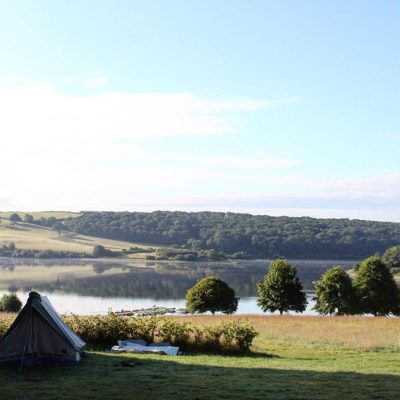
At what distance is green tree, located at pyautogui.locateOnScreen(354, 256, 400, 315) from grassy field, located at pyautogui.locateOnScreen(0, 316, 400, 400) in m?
27.7

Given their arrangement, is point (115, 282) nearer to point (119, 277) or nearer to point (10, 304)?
point (119, 277)

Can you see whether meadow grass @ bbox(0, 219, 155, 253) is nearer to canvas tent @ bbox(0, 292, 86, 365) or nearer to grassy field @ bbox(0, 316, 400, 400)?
grassy field @ bbox(0, 316, 400, 400)

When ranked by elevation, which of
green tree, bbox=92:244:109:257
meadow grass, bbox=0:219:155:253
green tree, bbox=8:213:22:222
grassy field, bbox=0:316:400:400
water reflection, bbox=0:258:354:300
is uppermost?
green tree, bbox=8:213:22:222

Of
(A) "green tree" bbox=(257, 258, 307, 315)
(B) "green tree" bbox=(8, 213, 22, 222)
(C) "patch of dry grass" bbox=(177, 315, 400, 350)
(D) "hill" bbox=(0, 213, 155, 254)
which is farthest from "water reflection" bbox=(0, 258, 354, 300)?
(C) "patch of dry grass" bbox=(177, 315, 400, 350)

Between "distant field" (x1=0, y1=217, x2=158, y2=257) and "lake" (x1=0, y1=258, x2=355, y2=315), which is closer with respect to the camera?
"lake" (x1=0, y1=258, x2=355, y2=315)

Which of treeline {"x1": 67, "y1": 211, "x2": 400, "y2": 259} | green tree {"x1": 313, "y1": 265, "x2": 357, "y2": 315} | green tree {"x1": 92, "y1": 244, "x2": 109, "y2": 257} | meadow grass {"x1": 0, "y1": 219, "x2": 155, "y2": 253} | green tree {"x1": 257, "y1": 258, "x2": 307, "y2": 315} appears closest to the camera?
green tree {"x1": 257, "y1": 258, "x2": 307, "y2": 315}

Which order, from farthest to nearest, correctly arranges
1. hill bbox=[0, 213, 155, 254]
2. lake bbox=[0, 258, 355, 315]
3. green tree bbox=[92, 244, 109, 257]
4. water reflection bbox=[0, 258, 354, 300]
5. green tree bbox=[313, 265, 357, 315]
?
hill bbox=[0, 213, 155, 254] → green tree bbox=[92, 244, 109, 257] → water reflection bbox=[0, 258, 354, 300] → lake bbox=[0, 258, 355, 315] → green tree bbox=[313, 265, 357, 315]

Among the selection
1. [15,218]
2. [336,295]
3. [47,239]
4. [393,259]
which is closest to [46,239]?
[47,239]

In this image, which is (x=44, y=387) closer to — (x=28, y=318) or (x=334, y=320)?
(x=28, y=318)

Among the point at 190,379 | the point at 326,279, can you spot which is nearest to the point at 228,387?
the point at 190,379

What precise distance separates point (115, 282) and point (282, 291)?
57161 millimetres

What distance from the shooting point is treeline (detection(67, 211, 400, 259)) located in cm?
17075

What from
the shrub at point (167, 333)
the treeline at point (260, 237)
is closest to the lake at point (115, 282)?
the treeline at point (260, 237)

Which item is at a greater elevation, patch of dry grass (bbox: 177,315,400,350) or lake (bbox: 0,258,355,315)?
patch of dry grass (bbox: 177,315,400,350)
